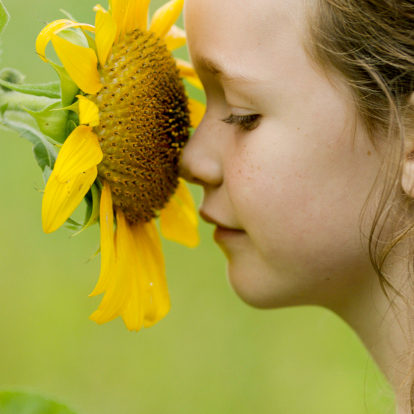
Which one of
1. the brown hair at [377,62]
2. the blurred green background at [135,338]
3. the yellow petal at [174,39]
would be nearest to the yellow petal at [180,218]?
the yellow petal at [174,39]

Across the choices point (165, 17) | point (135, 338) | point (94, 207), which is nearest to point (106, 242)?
point (94, 207)

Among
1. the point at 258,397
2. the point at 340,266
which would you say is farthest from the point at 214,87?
the point at 258,397

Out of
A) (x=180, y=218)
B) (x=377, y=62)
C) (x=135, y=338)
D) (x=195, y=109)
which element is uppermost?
(x=377, y=62)

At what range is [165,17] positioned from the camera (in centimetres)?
75

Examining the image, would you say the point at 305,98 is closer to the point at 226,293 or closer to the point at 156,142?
the point at 156,142

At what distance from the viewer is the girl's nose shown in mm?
711

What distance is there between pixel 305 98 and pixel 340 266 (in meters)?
0.22

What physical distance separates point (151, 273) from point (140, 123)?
0.22 meters

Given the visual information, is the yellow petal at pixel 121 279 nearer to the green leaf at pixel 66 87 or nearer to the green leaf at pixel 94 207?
the green leaf at pixel 94 207

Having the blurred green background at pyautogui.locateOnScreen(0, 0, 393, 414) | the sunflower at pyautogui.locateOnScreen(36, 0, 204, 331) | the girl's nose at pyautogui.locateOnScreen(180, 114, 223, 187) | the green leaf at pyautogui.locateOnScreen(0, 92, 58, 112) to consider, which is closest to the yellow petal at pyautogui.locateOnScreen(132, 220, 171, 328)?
the sunflower at pyautogui.locateOnScreen(36, 0, 204, 331)

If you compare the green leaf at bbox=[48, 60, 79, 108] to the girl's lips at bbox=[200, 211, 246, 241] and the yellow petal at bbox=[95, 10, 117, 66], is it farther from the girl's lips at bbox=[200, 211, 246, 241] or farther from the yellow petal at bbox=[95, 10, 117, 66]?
the girl's lips at bbox=[200, 211, 246, 241]

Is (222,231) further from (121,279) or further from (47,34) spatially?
(47,34)

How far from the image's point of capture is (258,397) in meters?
1.83

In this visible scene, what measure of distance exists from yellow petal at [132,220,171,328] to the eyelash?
0.19 metres
